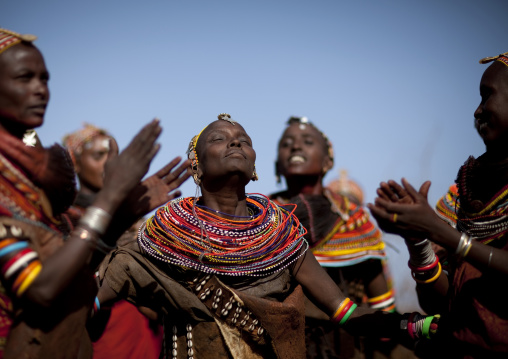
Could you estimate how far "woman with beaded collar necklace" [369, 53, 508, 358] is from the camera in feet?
9.75

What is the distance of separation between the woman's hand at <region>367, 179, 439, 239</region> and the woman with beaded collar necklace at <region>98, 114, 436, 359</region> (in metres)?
0.88

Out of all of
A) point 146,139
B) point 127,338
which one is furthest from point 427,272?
point 127,338

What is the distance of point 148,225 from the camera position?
380 cm

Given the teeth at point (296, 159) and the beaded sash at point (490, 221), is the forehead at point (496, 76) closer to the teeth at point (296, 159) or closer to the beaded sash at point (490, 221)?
the beaded sash at point (490, 221)

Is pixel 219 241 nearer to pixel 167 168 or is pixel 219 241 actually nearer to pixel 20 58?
pixel 167 168

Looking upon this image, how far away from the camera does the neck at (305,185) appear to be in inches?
261

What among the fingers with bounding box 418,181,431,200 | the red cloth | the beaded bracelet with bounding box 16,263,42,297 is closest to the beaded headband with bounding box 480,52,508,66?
the fingers with bounding box 418,181,431,200

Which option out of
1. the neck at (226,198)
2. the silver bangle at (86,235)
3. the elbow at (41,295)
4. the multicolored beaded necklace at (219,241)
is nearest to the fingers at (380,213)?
the multicolored beaded necklace at (219,241)

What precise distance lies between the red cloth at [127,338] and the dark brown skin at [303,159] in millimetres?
2327

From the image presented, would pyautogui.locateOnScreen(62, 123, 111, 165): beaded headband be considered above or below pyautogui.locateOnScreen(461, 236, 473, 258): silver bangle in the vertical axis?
below

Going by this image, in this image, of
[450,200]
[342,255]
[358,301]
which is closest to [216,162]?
[450,200]

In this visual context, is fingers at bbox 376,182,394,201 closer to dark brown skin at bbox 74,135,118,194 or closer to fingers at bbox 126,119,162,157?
fingers at bbox 126,119,162,157

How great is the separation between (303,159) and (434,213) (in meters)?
3.63

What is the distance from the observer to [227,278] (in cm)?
363
